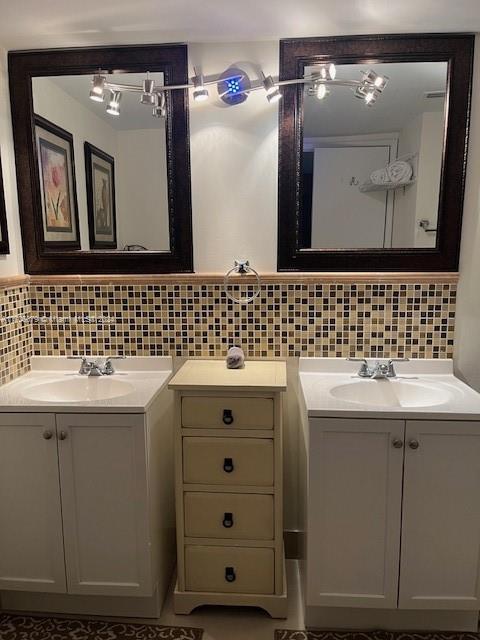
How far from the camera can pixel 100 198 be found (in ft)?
6.26

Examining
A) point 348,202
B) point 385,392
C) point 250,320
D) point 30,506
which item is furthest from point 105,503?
point 348,202

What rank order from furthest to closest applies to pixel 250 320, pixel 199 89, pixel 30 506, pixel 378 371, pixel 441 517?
pixel 250 320 < pixel 378 371 < pixel 199 89 < pixel 30 506 < pixel 441 517

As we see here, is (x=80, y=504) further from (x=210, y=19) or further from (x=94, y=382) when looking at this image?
(x=210, y=19)

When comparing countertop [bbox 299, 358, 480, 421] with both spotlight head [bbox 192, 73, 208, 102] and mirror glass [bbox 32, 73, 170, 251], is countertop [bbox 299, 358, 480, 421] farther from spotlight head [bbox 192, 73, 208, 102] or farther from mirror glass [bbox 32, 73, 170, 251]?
spotlight head [bbox 192, 73, 208, 102]

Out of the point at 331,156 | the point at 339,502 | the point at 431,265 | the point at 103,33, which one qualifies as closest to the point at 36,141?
the point at 103,33

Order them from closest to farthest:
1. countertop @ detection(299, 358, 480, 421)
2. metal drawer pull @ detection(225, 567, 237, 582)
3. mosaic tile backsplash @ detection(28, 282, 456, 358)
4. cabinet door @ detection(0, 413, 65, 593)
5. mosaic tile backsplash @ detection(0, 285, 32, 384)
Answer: countertop @ detection(299, 358, 480, 421), cabinet door @ detection(0, 413, 65, 593), metal drawer pull @ detection(225, 567, 237, 582), mosaic tile backsplash @ detection(0, 285, 32, 384), mosaic tile backsplash @ detection(28, 282, 456, 358)

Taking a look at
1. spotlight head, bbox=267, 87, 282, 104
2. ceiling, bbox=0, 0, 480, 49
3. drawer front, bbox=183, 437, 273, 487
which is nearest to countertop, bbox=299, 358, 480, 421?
drawer front, bbox=183, 437, 273, 487

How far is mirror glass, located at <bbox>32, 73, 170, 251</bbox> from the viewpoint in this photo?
1.86 meters

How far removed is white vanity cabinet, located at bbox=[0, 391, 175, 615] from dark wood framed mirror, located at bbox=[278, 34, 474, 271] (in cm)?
96

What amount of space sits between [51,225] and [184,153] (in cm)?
63

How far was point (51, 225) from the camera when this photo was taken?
195cm

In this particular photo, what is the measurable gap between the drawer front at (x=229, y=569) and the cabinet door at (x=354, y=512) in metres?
0.18

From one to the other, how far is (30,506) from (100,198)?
119cm

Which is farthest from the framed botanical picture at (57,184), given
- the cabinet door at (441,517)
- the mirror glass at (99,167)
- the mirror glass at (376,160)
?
the cabinet door at (441,517)
